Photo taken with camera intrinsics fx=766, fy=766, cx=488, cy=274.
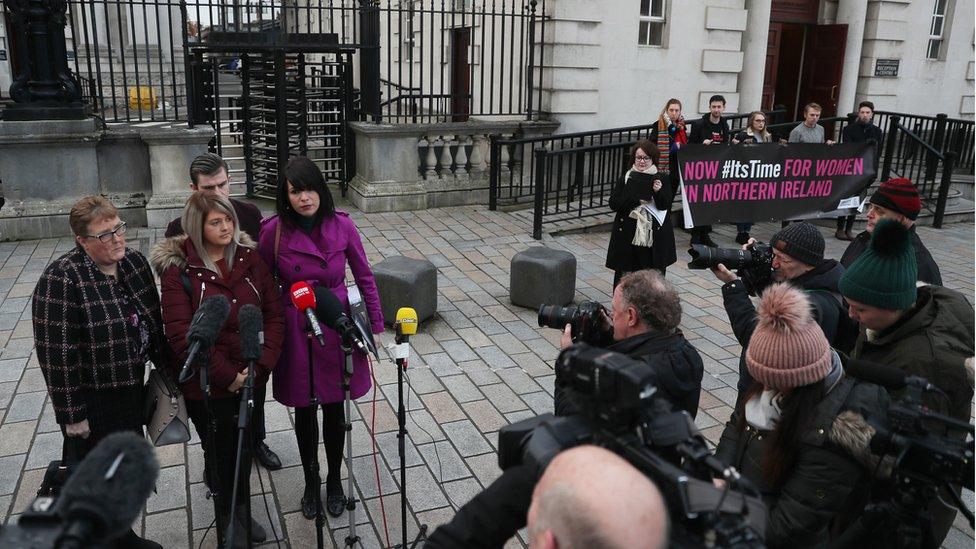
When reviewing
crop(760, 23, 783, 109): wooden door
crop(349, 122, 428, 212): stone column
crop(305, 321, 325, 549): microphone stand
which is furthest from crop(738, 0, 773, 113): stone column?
crop(305, 321, 325, 549): microphone stand

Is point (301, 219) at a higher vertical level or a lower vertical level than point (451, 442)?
higher

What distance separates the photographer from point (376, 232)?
10.1 m

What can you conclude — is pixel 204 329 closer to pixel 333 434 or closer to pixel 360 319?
pixel 360 319

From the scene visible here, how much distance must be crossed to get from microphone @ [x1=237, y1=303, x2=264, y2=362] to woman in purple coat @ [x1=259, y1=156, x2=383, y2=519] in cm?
83

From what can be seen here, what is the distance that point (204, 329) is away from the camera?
2.75 m

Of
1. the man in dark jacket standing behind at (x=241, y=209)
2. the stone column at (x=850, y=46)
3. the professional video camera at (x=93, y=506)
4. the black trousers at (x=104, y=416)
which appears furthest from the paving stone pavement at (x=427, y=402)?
the stone column at (x=850, y=46)

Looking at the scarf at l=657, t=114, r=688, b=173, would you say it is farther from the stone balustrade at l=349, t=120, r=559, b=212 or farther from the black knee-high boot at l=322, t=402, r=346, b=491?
the black knee-high boot at l=322, t=402, r=346, b=491

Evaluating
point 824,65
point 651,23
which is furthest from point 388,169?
point 824,65

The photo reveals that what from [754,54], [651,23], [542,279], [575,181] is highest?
[651,23]

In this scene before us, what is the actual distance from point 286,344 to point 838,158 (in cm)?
850

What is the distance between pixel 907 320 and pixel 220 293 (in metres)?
2.94

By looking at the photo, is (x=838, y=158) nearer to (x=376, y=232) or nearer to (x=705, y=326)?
(x=705, y=326)

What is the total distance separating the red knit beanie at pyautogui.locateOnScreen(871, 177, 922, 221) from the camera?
443 centimetres

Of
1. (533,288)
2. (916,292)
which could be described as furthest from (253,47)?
(916,292)
